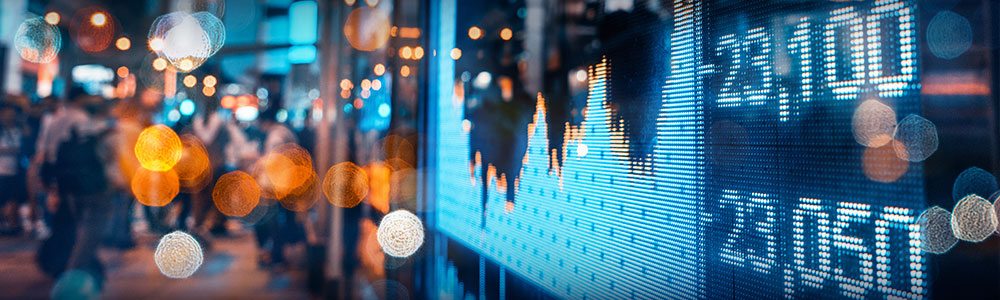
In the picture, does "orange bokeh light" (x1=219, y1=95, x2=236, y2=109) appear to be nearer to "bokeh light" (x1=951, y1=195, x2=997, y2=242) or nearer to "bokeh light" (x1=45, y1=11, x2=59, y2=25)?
"bokeh light" (x1=45, y1=11, x2=59, y2=25)

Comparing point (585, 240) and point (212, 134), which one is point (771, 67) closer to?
point (585, 240)

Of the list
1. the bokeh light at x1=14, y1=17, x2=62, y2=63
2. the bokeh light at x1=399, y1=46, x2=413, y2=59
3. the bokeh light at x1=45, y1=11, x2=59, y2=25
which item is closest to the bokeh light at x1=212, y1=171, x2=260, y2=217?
the bokeh light at x1=14, y1=17, x2=62, y2=63

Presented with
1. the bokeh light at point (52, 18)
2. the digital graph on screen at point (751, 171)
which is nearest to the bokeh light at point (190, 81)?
the bokeh light at point (52, 18)

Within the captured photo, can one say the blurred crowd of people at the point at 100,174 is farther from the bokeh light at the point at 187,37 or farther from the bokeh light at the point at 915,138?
the bokeh light at the point at 915,138

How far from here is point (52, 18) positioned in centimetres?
602

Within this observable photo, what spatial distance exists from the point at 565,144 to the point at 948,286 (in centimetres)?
110

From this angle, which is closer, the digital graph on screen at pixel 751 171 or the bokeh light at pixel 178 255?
the digital graph on screen at pixel 751 171

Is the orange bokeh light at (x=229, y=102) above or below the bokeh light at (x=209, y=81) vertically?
below

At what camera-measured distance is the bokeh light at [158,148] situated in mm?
5719

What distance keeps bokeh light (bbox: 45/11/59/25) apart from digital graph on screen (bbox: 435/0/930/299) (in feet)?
22.8

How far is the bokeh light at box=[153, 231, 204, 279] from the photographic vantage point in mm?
4072

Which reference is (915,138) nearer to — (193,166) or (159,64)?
(193,166)

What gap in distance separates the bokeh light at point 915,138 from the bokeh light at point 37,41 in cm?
759

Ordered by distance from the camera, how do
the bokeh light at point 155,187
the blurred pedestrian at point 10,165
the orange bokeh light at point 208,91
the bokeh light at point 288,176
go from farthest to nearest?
the bokeh light at point 155,187
the orange bokeh light at point 208,91
the blurred pedestrian at point 10,165
the bokeh light at point 288,176
